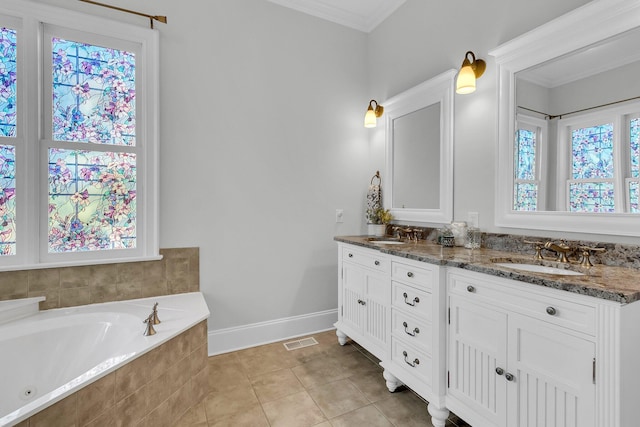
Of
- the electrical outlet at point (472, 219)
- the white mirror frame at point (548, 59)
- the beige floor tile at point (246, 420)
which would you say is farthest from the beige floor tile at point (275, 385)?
the white mirror frame at point (548, 59)

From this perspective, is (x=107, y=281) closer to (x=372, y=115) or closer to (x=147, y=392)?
(x=147, y=392)

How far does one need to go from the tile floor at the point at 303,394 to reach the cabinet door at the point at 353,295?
0.27 m

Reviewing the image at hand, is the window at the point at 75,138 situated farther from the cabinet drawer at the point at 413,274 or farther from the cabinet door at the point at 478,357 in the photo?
the cabinet door at the point at 478,357

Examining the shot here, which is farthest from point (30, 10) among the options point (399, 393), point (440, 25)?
point (399, 393)

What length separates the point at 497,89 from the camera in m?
1.89

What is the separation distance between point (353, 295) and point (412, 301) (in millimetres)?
672

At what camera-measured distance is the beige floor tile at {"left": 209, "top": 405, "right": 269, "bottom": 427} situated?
164 cm

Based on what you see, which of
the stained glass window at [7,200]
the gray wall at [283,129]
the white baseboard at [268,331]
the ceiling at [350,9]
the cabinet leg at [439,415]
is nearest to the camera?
the cabinet leg at [439,415]

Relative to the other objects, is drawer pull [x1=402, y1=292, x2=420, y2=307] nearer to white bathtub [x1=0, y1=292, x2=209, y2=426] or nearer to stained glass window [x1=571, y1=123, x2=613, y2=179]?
stained glass window [x1=571, y1=123, x2=613, y2=179]

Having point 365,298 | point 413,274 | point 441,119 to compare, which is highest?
point 441,119

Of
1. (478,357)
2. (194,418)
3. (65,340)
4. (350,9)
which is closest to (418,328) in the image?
(478,357)

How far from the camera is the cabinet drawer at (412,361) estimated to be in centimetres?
166

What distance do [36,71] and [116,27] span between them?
22.1 inches

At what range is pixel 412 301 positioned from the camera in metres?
1.76
